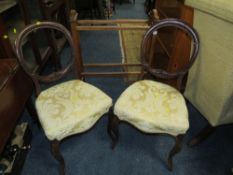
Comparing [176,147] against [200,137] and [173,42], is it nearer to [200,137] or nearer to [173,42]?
[200,137]

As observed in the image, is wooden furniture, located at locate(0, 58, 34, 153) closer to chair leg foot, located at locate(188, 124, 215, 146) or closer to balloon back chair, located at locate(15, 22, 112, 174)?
balloon back chair, located at locate(15, 22, 112, 174)

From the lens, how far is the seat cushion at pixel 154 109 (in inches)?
41.2

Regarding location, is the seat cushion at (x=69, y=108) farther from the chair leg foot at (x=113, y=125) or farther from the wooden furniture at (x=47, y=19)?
the wooden furniture at (x=47, y=19)

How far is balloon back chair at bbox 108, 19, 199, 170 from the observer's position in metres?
1.05

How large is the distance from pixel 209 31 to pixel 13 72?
118 centimetres

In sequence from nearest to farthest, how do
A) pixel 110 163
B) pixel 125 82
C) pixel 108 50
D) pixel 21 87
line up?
pixel 21 87 → pixel 110 163 → pixel 125 82 → pixel 108 50

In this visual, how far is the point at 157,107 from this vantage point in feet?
3.69

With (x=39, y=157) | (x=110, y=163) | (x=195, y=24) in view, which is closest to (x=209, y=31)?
(x=195, y=24)

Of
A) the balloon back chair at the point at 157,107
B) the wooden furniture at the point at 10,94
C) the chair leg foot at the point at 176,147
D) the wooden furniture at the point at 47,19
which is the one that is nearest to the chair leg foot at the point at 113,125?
the balloon back chair at the point at 157,107

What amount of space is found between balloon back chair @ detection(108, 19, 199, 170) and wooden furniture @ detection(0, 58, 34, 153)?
60 cm

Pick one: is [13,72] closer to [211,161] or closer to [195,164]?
[195,164]

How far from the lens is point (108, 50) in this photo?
2635 millimetres

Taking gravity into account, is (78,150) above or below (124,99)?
below

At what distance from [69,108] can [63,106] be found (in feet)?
0.14
